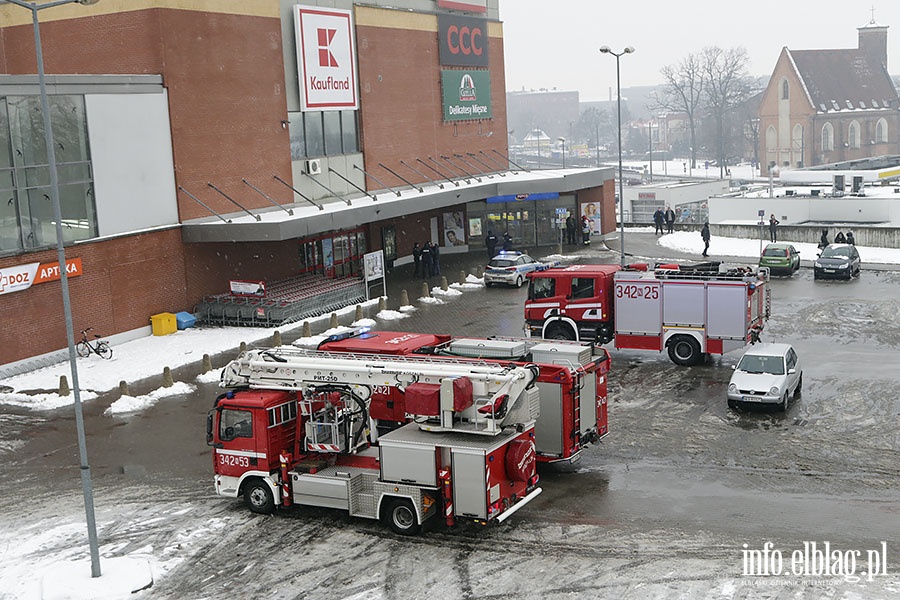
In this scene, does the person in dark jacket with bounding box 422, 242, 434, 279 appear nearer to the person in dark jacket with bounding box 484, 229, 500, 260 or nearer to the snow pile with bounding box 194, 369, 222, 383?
the person in dark jacket with bounding box 484, 229, 500, 260

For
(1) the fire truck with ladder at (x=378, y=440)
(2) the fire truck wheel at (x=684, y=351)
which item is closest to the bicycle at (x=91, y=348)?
(1) the fire truck with ladder at (x=378, y=440)

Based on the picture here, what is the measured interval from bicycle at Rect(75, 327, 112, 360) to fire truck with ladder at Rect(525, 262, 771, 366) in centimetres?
1249

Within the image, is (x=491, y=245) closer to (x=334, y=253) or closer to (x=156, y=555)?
(x=334, y=253)

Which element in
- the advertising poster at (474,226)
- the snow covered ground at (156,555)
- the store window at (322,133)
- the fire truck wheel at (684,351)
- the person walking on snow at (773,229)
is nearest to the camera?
the snow covered ground at (156,555)

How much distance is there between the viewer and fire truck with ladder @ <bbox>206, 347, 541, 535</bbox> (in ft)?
50.7

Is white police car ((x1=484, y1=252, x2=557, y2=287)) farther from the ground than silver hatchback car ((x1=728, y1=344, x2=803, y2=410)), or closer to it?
farther from the ground

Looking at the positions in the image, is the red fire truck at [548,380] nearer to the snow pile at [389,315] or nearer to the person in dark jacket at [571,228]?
the snow pile at [389,315]

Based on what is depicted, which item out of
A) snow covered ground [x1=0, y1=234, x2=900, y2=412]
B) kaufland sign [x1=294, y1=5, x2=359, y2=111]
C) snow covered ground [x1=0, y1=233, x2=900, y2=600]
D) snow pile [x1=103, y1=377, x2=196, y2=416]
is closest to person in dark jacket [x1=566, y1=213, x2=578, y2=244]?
snow covered ground [x1=0, y1=234, x2=900, y2=412]

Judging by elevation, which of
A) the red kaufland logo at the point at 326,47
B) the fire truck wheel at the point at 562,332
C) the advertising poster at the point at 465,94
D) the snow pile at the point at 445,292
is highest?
the red kaufland logo at the point at 326,47

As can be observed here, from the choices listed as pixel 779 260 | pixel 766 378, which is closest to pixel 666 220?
pixel 779 260

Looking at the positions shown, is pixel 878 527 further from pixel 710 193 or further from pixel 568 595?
pixel 710 193

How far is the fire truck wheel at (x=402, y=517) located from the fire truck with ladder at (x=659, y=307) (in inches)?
494

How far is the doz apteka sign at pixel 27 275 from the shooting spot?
28500 mm

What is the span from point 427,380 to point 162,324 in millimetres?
19421
